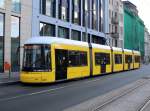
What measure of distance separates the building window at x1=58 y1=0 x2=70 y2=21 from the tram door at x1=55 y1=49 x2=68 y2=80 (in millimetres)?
21516

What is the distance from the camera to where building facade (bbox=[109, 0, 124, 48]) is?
76781mm

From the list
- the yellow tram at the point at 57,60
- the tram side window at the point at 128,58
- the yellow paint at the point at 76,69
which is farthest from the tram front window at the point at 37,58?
the tram side window at the point at 128,58

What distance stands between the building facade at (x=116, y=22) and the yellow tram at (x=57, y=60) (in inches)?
1566

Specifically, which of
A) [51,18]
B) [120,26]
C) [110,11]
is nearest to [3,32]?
[51,18]

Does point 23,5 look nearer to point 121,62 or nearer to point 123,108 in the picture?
point 121,62

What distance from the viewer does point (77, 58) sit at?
1201 inches

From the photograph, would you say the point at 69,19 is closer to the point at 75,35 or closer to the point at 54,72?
the point at 75,35

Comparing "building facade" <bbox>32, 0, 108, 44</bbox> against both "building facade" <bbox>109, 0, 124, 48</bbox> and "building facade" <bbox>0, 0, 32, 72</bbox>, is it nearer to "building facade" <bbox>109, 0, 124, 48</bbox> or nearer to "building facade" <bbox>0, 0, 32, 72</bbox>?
"building facade" <bbox>0, 0, 32, 72</bbox>

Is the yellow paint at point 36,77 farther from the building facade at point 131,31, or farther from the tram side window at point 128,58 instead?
the building facade at point 131,31

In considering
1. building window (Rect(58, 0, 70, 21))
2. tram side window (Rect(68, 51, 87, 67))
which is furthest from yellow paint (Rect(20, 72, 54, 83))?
building window (Rect(58, 0, 70, 21))

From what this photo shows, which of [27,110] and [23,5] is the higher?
[23,5]

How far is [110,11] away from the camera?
75.9 m

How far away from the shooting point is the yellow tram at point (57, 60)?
25.1 metres

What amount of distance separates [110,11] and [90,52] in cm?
4263
